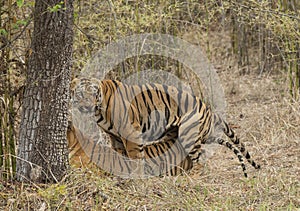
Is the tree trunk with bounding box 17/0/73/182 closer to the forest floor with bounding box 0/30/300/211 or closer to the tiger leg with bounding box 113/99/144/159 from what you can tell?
the forest floor with bounding box 0/30/300/211

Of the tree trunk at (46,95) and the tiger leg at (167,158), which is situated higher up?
the tree trunk at (46,95)

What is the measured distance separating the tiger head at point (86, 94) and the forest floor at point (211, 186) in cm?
88

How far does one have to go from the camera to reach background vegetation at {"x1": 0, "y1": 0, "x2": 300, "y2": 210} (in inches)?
177

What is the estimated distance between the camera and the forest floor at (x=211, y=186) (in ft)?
14.4

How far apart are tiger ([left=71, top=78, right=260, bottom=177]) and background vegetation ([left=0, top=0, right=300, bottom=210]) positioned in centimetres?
31

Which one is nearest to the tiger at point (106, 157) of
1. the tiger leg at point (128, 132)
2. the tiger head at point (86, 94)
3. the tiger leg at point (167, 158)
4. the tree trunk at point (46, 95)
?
the tiger leg at point (167, 158)

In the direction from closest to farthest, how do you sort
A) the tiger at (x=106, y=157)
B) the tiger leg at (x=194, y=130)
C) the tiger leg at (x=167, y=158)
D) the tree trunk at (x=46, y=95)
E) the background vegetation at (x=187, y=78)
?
the tree trunk at (x=46, y=95), the background vegetation at (x=187, y=78), the tiger at (x=106, y=157), the tiger leg at (x=167, y=158), the tiger leg at (x=194, y=130)

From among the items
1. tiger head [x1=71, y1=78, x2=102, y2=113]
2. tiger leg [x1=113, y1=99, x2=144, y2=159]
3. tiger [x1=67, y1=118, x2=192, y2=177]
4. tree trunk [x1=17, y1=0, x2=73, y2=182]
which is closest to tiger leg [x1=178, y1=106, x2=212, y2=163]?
tiger [x1=67, y1=118, x2=192, y2=177]

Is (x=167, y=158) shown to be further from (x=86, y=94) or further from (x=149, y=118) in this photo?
(x=86, y=94)

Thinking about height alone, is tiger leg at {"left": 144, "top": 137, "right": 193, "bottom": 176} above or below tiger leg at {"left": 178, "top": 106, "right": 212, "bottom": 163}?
below

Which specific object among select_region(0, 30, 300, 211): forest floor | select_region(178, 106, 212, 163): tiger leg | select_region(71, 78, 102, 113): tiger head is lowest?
select_region(0, 30, 300, 211): forest floor

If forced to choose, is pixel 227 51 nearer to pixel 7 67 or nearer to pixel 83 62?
pixel 83 62

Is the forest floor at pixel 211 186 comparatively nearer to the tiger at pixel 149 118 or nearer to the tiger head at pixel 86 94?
the tiger at pixel 149 118

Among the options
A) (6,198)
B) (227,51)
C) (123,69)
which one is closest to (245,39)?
(227,51)
